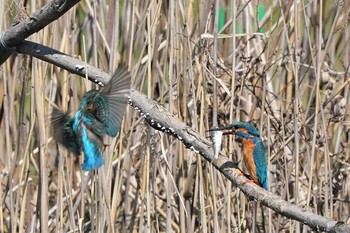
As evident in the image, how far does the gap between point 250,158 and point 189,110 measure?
1.75 feet

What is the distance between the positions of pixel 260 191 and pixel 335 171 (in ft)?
5.85

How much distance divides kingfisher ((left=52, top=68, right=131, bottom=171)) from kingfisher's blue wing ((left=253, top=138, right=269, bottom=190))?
1.91 feet

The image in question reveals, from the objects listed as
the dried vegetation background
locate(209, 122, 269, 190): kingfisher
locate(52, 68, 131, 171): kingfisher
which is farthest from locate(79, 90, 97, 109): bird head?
locate(209, 122, 269, 190): kingfisher

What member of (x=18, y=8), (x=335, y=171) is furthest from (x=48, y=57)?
(x=335, y=171)

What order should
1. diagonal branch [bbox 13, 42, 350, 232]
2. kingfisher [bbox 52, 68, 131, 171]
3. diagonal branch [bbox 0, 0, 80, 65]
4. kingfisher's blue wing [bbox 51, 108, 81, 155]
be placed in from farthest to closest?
kingfisher's blue wing [bbox 51, 108, 81, 155] < kingfisher [bbox 52, 68, 131, 171] < diagonal branch [bbox 0, 0, 80, 65] < diagonal branch [bbox 13, 42, 350, 232]

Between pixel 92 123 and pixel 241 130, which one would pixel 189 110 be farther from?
pixel 92 123

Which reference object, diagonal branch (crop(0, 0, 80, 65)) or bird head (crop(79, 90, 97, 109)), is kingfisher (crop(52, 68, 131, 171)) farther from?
diagonal branch (crop(0, 0, 80, 65))

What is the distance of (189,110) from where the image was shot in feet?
10.6

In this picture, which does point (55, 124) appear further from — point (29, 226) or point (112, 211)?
point (29, 226)

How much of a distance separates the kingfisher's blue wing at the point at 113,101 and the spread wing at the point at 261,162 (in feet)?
1.96

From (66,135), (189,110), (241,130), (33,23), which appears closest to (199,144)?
(33,23)

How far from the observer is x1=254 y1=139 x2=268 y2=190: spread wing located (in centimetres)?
273

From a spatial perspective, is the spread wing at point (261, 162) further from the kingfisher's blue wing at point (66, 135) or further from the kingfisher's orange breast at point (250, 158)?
the kingfisher's blue wing at point (66, 135)

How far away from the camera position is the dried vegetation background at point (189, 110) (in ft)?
8.75
